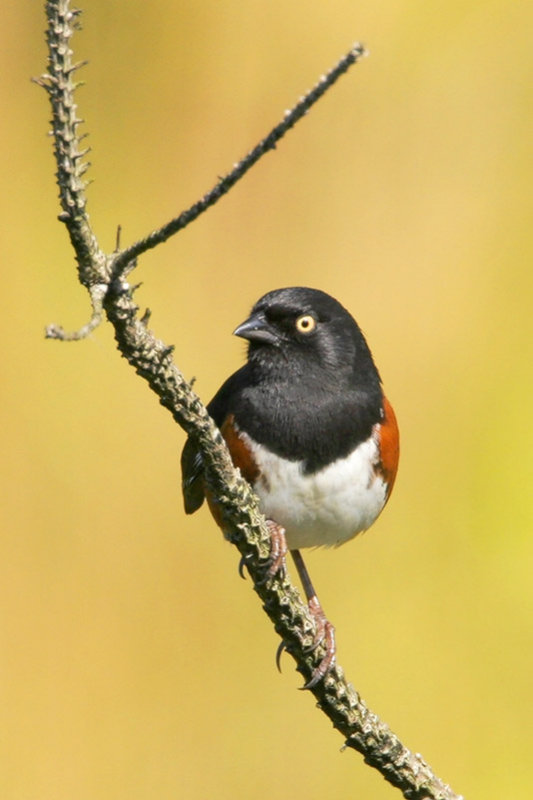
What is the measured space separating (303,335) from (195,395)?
1041mm

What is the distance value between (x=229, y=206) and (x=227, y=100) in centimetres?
41

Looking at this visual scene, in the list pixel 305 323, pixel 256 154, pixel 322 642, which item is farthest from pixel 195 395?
pixel 305 323

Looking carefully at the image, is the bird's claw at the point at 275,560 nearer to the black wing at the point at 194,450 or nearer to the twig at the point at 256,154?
the black wing at the point at 194,450

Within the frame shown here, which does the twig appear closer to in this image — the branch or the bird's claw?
the branch

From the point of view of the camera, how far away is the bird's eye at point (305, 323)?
2.66 meters

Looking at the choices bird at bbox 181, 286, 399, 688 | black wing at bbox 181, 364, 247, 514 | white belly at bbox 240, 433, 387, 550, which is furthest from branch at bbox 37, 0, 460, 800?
black wing at bbox 181, 364, 247, 514

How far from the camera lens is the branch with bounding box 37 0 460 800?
1297mm

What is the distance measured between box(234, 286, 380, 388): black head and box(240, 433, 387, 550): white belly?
0.21 m

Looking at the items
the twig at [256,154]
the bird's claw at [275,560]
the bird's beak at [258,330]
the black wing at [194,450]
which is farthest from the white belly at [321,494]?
the twig at [256,154]

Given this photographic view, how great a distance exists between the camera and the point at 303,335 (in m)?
2.68

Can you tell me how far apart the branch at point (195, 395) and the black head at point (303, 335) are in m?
0.73

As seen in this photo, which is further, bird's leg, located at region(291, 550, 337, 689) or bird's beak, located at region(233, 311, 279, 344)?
bird's beak, located at region(233, 311, 279, 344)

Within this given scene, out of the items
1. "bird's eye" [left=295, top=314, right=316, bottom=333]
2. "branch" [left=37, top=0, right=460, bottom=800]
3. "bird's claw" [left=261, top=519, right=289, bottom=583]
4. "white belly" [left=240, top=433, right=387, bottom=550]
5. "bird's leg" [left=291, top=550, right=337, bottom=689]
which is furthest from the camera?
"bird's eye" [left=295, top=314, right=316, bottom=333]

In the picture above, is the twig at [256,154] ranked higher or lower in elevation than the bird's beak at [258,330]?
lower
